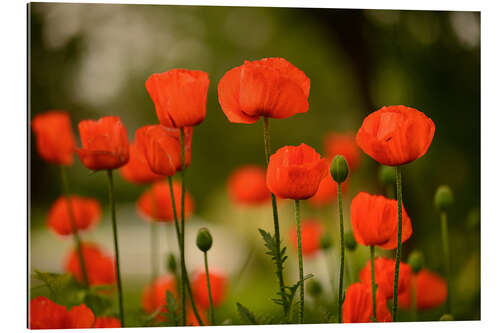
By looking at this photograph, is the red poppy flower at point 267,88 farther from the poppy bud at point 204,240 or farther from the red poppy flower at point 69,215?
the red poppy flower at point 69,215

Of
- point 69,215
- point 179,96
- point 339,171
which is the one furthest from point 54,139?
point 339,171

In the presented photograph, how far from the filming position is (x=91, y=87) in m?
1.79

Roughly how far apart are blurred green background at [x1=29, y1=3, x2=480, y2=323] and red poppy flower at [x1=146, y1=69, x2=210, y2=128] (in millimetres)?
535

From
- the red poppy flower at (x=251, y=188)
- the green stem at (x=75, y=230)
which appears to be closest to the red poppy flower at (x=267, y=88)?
the green stem at (x=75, y=230)

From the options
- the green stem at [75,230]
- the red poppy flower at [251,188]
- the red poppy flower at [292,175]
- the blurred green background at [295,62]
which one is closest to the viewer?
the red poppy flower at [292,175]

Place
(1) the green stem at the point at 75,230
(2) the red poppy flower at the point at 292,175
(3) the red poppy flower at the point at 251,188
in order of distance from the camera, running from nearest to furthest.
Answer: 1. (2) the red poppy flower at the point at 292,175
2. (1) the green stem at the point at 75,230
3. (3) the red poppy flower at the point at 251,188

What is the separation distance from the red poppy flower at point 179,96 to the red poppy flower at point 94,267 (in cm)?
56

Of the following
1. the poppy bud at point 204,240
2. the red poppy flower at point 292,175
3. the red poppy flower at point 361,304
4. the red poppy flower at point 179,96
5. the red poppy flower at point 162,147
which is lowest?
the red poppy flower at point 361,304

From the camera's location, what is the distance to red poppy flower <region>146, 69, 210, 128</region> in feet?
3.81

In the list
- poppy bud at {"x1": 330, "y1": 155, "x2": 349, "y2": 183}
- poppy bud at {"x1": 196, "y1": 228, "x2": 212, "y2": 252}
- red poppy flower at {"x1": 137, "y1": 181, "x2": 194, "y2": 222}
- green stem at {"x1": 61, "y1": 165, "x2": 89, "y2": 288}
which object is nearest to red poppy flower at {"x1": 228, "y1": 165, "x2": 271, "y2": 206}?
red poppy flower at {"x1": 137, "y1": 181, "x2": 194, "y2": 222}

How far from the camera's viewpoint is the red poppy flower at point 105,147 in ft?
4.01

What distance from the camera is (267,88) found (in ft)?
3.68

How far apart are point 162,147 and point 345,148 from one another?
0.90 metres

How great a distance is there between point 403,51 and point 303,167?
111cm
